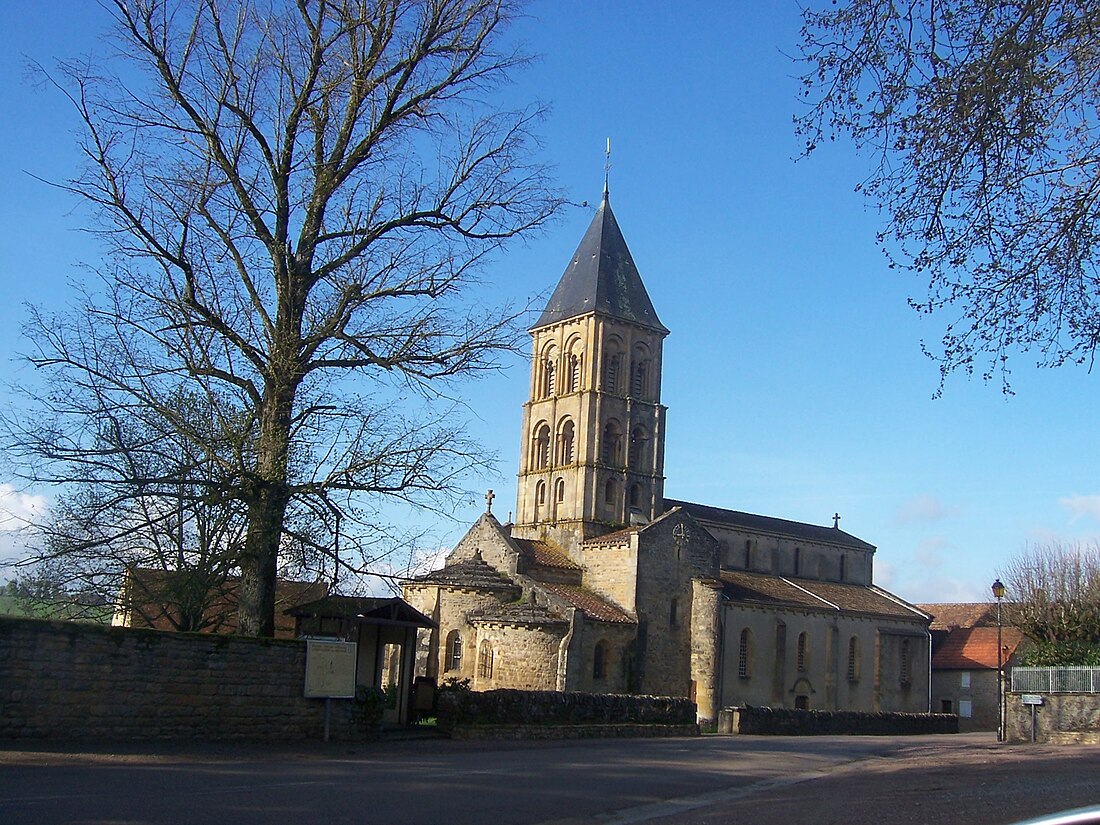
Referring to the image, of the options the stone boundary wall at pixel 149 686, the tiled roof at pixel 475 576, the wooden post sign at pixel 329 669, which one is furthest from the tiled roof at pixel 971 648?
the stone boundary wall at pixel 149 686

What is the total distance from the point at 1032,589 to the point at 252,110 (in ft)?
112

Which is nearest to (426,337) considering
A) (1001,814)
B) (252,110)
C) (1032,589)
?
(252,110)

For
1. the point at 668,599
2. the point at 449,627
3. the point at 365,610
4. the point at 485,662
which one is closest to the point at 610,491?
the point at 668,599

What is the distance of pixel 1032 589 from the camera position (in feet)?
135

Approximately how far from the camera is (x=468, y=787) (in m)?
14.2

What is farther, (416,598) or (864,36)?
(416,598)

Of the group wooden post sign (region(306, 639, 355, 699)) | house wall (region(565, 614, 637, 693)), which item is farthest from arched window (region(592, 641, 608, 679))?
wooden post sign (region(306, 639, 355, 699))

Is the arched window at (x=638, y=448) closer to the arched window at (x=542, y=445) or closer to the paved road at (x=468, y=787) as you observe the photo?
the arched window at (x=542, y=445)

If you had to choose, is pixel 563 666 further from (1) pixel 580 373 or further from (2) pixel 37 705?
(2) pixel 37 705

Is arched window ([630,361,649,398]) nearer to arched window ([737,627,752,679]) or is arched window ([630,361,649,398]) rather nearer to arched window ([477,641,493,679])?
arched window ([737,627,752,679])

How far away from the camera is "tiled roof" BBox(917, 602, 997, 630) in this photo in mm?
64875

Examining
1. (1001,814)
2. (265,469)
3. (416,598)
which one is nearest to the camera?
(1001,814)

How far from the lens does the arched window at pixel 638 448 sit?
172 ft

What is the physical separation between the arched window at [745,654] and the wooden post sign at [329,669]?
3197 cm
